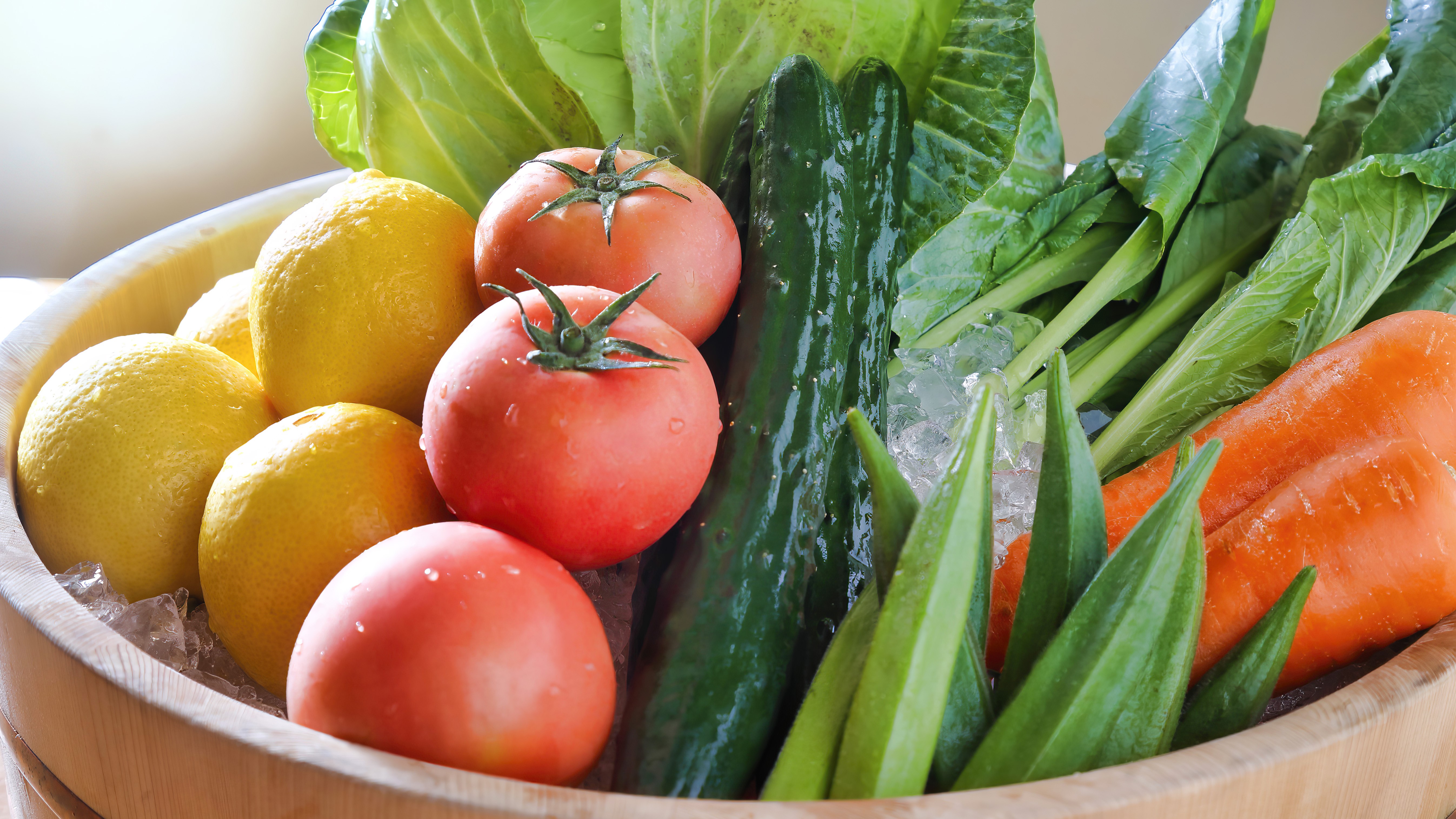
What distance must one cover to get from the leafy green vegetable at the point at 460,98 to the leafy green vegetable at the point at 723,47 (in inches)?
1.3

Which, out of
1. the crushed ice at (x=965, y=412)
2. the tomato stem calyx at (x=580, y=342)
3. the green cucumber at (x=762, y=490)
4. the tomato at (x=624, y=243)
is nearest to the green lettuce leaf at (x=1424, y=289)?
the crushed ice at (x=965, y=412)

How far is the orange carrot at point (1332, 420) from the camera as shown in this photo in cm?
83

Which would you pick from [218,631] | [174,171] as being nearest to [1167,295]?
[218,631]

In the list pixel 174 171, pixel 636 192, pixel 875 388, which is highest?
pixel 636 192

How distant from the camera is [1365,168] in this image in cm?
96

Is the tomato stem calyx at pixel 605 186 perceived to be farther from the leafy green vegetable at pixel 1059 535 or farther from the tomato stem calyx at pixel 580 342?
the leafy green vegetable at pixel 1059 535

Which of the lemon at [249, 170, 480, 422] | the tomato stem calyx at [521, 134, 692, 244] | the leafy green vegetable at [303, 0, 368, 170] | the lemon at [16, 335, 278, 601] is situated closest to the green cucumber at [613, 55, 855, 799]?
the tomato stem calyx at [521, 134, 692, 244]

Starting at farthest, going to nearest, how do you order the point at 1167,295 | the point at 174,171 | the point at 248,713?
the point at 174,171, the point at 1167,295, the point at 248,713

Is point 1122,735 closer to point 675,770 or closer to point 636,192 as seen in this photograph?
point 675,770

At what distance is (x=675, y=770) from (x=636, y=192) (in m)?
0.39

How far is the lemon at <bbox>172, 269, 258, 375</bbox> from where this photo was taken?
0.85 m

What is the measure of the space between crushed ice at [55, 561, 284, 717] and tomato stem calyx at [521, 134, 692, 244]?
0.37 meters

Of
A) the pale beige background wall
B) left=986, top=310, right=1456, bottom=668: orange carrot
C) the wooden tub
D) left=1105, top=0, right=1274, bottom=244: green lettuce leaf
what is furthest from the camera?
the pale beige background wall

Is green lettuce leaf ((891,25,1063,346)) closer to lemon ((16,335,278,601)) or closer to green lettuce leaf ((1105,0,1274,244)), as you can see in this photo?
green lettuce leaf ((1105,0,1274,244))
